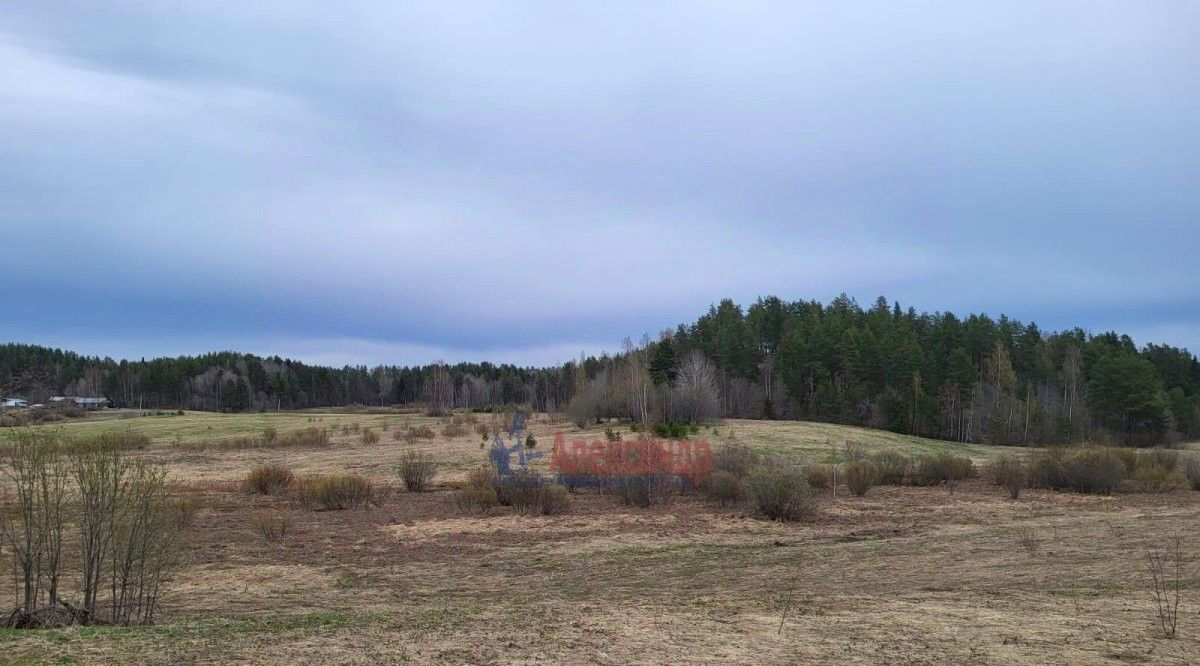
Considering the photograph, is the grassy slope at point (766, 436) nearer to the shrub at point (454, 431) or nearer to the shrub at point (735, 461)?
the shrub at point (454, 431)

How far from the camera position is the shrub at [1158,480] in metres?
25.4

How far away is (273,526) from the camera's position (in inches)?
642

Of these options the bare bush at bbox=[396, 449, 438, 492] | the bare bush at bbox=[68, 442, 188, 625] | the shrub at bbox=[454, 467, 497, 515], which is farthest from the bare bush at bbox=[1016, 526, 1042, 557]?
the bare bush at bbox=[396, 449, 438, 492]

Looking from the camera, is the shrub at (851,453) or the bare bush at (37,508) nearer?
the bare bush at (37,508)

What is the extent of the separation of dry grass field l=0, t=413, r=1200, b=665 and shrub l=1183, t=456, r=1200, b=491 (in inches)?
121

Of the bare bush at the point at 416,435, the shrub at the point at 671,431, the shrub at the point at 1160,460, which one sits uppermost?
the shrub at the point at 671,431

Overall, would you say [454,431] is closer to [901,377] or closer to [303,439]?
[303,439]

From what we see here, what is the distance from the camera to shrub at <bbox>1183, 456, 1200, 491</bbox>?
2610cm

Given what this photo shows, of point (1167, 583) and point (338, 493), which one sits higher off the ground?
point (1167, 583)

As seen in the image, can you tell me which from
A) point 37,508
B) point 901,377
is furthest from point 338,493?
point 901,377

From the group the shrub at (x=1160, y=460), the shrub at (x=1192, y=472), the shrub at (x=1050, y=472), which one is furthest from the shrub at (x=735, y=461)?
the shrub at (x=1160, y=460)

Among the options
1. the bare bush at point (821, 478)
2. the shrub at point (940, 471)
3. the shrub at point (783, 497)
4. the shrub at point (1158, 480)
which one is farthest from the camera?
the shrub at point (940, 471)

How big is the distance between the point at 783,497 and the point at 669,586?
8.07 meters

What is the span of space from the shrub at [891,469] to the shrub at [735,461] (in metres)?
4.80
